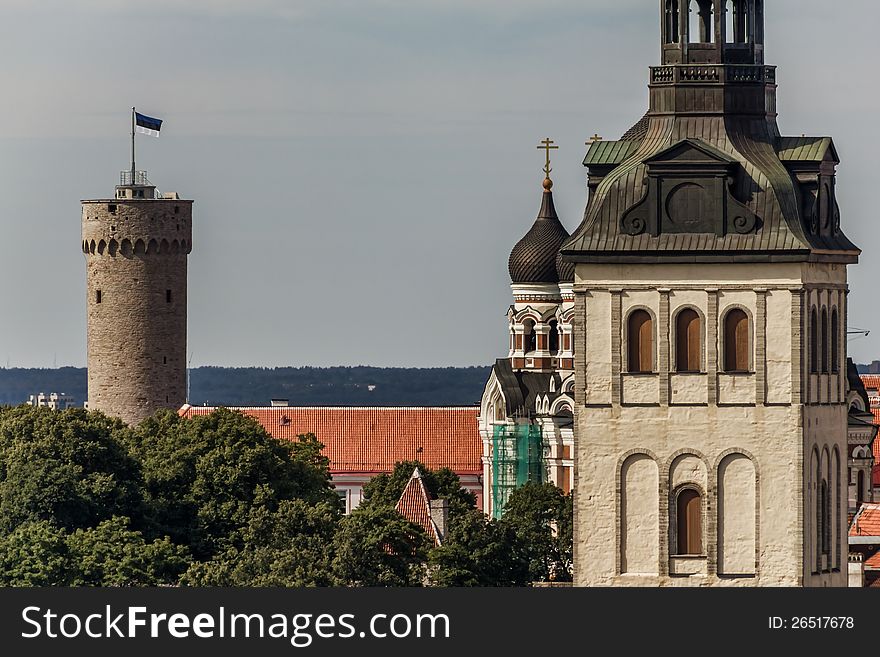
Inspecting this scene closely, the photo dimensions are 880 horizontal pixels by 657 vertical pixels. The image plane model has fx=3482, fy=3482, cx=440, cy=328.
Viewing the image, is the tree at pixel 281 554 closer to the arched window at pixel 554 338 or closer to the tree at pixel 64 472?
the tree at pixel 64 472

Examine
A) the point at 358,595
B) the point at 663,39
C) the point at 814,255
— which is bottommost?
the point at 358,595

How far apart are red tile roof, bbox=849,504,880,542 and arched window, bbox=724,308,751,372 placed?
2425 centimetres

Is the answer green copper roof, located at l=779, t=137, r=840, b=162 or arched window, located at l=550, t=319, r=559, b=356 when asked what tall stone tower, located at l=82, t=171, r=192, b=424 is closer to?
arched window, located at l=550, t=319, r=559, b=356

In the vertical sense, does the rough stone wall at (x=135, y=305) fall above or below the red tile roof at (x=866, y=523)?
above

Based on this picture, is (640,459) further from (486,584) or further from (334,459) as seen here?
(334,459)

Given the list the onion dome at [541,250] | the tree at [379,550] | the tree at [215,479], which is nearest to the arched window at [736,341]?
the tree at [379,550]

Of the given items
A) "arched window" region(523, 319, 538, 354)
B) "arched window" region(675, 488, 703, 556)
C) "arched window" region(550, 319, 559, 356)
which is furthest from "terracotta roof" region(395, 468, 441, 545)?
"arched window" region(675, 488, 703, 556)

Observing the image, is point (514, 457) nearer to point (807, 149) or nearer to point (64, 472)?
point (64, 472)

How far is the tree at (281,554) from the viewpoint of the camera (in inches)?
3034

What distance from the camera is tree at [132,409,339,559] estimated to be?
97.6 metres

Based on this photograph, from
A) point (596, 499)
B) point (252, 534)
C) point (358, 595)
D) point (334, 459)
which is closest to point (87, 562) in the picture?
point (252, 534)

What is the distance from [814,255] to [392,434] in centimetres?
10940

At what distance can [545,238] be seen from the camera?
14525 centimetres

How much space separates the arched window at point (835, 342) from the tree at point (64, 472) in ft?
105
